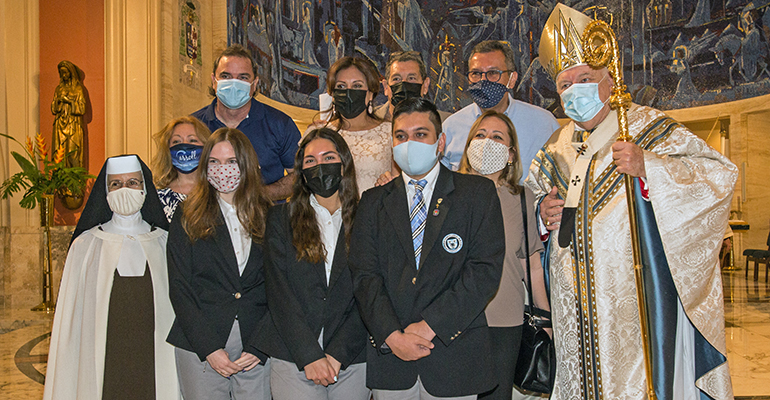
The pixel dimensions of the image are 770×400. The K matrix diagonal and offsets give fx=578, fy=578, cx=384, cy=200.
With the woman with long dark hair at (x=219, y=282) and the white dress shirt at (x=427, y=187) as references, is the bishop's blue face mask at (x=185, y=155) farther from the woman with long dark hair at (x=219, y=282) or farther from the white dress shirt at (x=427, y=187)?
the white dress shirt at (x=427, y=187)

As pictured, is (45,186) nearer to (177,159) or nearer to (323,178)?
(177,159)

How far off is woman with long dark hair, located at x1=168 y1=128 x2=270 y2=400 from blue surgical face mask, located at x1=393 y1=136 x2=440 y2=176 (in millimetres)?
911

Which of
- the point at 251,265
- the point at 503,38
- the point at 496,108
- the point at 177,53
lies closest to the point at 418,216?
the point at 251,265

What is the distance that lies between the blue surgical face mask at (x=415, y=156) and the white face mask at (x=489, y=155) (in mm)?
666

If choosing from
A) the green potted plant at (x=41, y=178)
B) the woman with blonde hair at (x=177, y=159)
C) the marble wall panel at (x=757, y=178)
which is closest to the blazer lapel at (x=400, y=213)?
the woman with blonde hair at (x=177, y=159)

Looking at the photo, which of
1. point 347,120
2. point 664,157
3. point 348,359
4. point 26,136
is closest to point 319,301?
point 348,359

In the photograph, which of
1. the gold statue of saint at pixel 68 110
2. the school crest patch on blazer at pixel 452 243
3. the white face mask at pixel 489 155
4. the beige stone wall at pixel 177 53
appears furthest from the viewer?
the beige stone wall at pixel 177 53

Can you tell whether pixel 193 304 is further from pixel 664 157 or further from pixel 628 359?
pixel 664 157

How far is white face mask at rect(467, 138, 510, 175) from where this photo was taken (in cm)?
328

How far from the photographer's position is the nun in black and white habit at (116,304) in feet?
10.0

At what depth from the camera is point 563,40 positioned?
10.5 ft

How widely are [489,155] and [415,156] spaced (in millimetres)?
761

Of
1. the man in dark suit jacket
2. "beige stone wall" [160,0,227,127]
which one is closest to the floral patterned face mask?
the man in dark suit jacket

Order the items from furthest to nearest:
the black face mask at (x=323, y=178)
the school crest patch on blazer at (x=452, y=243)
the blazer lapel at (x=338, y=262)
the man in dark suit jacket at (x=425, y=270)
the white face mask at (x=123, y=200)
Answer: the white face mask at (x=123, y=200), the black face mask at (x=323, y=178), the blazer lapel at (x=338, y=262), the school crest patch on blazer at (x=452, y=243), the man in dark suit jacket at (x=425, y=270)
